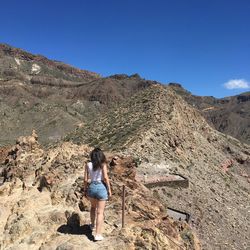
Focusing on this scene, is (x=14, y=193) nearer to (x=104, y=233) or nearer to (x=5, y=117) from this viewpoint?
(x=104, y=233)

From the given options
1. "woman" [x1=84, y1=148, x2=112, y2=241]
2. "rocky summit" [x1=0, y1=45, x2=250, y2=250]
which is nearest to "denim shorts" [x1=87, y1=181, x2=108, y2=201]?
"woman" [x1=84, y1=148, x2=112, y2=241]

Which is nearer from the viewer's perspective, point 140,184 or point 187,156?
point 140,184

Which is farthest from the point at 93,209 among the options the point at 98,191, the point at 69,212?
the point at 69,212

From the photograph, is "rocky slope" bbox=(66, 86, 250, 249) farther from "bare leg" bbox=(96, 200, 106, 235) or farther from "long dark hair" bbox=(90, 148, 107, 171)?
"long dark hair" bbox=(90, 148, 107, 171)

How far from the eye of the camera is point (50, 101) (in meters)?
144

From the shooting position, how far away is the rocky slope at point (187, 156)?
23.4m

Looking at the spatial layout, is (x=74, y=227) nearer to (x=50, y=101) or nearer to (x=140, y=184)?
(x=140, y=184)

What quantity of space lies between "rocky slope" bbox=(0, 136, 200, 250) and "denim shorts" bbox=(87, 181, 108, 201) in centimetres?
82

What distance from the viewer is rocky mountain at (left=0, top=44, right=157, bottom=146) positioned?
326ft

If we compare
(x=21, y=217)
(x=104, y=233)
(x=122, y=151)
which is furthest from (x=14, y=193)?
(x=122, y=151)

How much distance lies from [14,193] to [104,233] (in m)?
4.16

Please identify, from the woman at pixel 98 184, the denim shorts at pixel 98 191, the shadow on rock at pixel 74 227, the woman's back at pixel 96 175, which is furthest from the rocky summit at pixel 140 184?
the woman's back at pixel 96 175

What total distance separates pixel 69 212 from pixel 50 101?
13570 centimetres

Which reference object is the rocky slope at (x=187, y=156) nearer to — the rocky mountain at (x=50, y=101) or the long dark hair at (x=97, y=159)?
the long dark hair at (x=97, y=159)
